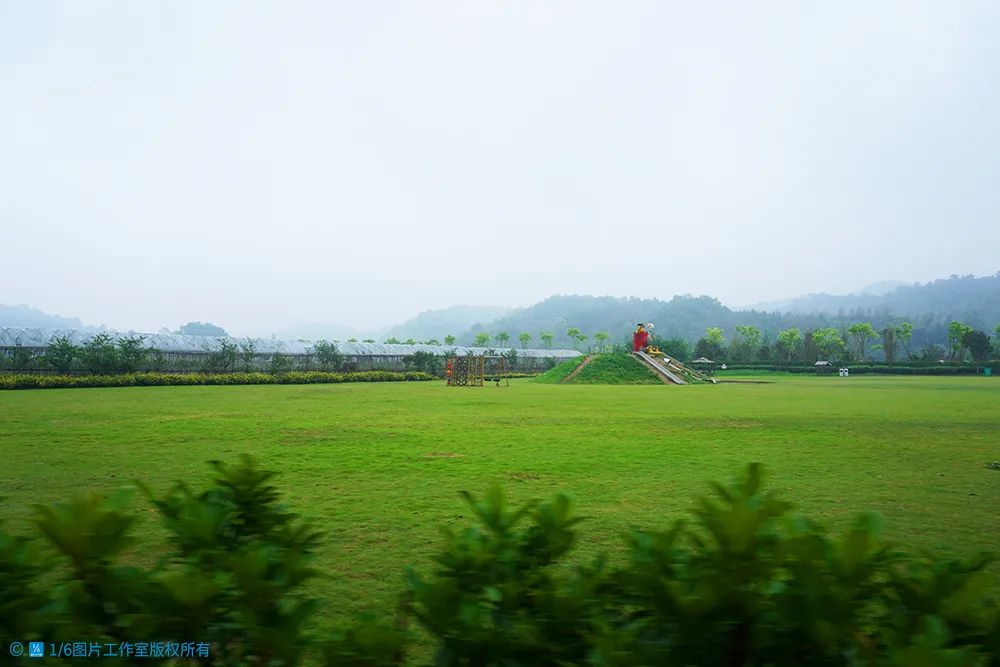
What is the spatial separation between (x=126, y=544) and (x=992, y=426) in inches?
775

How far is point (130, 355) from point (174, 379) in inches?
137

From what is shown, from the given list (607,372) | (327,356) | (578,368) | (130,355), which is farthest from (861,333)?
(130,355)

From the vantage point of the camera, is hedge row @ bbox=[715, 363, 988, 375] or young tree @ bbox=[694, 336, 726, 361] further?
young tree @ bbox=[694, 336, 726, 361]

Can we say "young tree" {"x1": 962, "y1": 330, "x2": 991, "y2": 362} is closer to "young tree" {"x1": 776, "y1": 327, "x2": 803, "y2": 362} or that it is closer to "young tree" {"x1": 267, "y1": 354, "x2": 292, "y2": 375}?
"young tree" {"x1": 776, "y1": 327, "x2": 803, "y2": 362}

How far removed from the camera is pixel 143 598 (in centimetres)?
150

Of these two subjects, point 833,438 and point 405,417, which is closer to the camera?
point 833,438

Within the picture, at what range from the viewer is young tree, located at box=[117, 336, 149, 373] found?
37.9 metres

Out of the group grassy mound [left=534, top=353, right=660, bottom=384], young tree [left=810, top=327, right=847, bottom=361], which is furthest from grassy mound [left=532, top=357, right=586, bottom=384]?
young tree [left=810, top=327, right=847, bottom=361]

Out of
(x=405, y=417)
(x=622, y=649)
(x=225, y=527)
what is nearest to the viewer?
(x=622, y=649)

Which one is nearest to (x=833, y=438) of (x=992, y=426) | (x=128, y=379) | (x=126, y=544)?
(x=992, y=426)

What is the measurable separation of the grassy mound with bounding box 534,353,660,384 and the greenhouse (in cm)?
1630

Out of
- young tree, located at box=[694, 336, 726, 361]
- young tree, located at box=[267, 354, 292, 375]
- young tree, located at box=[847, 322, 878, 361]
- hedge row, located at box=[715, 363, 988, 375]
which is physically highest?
young tree, located at box=[847, 322, 878, 361]

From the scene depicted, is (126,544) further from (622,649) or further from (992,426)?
(992,426)

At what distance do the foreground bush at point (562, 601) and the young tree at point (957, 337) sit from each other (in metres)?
98.8
